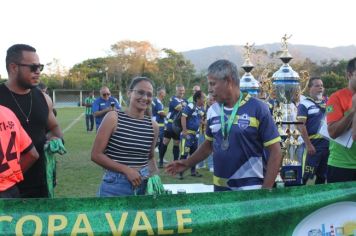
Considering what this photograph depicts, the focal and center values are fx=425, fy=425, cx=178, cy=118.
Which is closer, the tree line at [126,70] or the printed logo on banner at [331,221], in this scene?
the printed logo on banner at [331,221]

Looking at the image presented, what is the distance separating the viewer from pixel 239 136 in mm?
3328

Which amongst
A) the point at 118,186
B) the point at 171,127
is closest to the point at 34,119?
the point at 118,186

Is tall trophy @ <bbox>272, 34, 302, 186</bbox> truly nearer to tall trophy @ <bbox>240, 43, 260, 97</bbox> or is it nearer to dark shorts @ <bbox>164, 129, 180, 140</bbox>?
tall trophy @ <bbox>240, 43, 260, 97</bbox>

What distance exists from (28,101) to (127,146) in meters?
0.95

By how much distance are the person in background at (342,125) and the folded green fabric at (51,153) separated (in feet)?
7.93

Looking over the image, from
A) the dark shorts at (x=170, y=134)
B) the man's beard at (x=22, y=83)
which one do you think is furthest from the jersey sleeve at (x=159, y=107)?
the man's beard at (x=22, y=83)

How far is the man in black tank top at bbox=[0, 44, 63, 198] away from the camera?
11.7ft

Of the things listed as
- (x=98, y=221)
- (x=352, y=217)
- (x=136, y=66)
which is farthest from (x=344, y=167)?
(x=136, y=66)

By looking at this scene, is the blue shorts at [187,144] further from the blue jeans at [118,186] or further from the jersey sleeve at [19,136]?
the jersey sleeve at [19,136]

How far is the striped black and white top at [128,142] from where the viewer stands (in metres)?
3.54

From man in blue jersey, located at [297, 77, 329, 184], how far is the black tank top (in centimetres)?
421

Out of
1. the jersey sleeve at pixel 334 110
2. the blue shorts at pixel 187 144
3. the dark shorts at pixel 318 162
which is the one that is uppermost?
the jersey sleeve at pixel 334 110

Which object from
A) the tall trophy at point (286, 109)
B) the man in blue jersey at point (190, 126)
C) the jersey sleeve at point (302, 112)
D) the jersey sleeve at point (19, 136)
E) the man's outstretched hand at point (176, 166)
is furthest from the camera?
the man in blue jersey at point (190, 126)

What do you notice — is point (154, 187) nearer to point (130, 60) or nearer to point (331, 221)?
point (331, 221)
